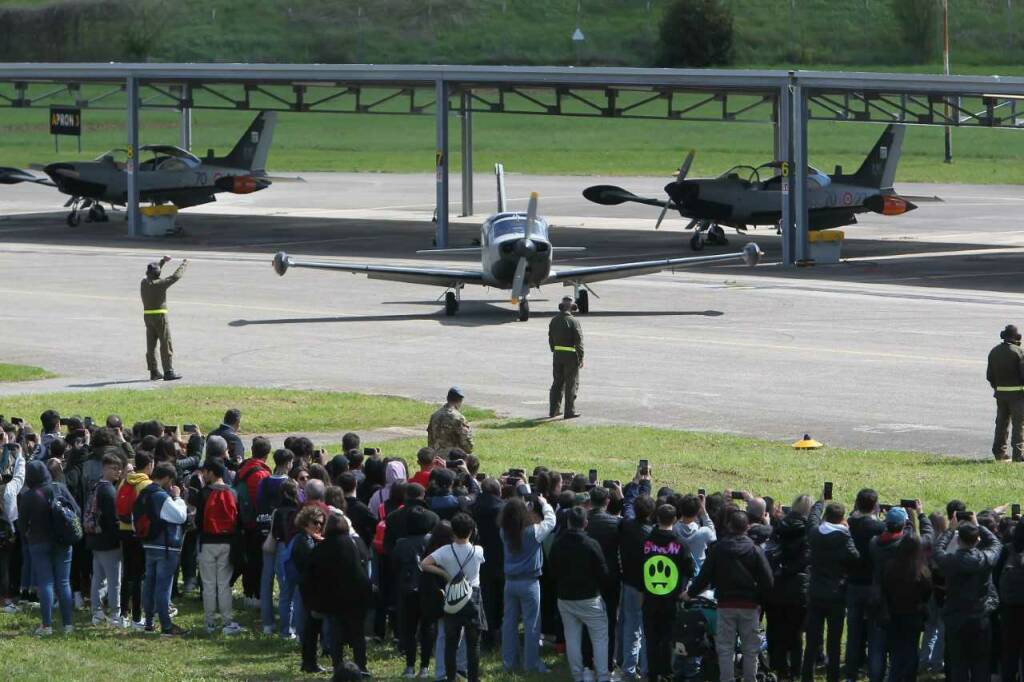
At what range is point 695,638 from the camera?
11836 millimetres

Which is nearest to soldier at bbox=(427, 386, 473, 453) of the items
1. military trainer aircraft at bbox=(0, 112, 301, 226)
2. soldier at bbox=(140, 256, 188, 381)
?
soldier at bbox=(140, 256, 188, 381)

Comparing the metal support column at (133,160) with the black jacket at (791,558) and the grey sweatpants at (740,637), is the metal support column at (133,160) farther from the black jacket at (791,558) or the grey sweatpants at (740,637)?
the grey sweatpants at (740,637)

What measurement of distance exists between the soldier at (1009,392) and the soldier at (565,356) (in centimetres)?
568

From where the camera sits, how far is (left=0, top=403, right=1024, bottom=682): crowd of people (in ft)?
37.9

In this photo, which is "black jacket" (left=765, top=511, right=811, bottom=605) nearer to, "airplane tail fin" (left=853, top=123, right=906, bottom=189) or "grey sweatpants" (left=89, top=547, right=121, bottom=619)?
"grey sweatpants" (left=89, top=547, right=121, bottom=619)

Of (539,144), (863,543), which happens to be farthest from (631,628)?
(539,144)

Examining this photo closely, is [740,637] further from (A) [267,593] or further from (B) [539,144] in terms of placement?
(B) [539,144]

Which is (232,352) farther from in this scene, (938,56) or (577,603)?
(938,56)

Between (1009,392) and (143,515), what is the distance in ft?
36.2

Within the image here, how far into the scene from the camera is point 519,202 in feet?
199

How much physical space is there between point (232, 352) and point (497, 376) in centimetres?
Answer: 547

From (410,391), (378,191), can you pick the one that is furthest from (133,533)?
(378,191)

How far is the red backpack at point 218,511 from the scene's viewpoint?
44.1 ft

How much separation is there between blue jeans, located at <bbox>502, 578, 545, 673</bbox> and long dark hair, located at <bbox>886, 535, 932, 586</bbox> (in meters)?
2.67
